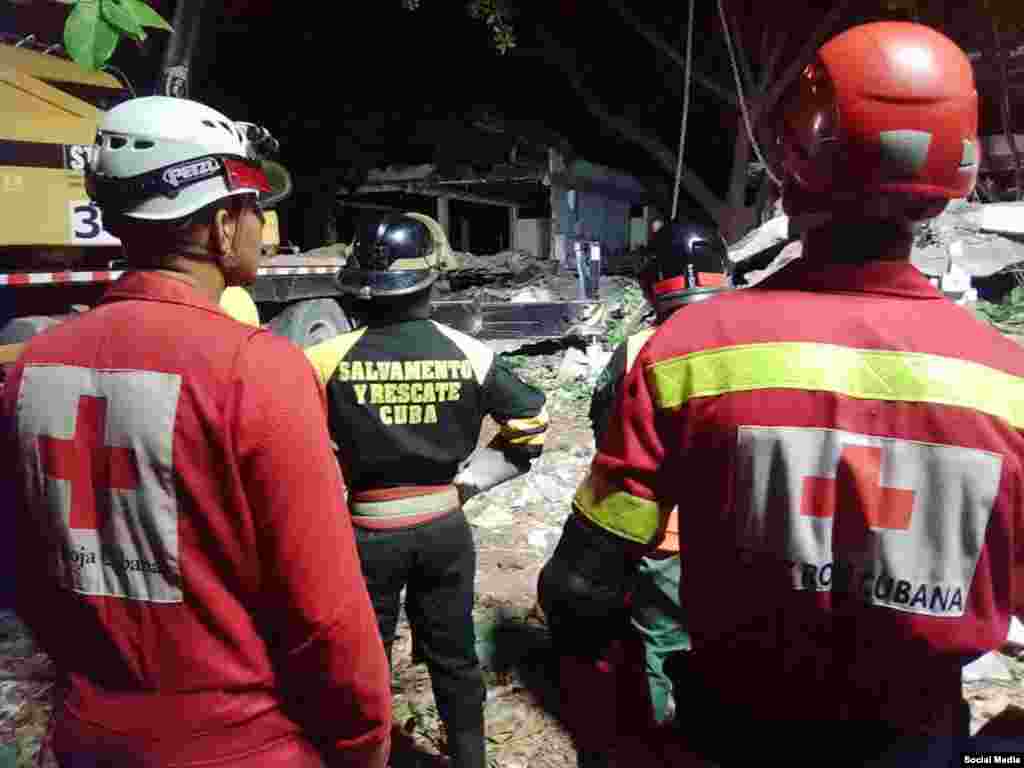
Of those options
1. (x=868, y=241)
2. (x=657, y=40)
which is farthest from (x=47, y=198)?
(x=657, y=40)

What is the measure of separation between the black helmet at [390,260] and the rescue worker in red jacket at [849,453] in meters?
1.59

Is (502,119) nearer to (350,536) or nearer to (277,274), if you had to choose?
(277,274)

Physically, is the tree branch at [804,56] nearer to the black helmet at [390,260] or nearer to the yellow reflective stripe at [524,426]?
the black helmet at [390,260]

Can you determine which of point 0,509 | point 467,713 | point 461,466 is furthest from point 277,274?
point 0,509

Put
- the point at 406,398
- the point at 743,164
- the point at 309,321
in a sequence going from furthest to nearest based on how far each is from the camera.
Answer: the point at 743,164 → the point at 309,321 → the point at 406,398

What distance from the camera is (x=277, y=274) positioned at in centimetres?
740

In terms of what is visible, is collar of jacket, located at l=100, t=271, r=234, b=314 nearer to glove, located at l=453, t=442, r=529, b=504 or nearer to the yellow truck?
glove, located at l=453, t=442, r=529, b=504

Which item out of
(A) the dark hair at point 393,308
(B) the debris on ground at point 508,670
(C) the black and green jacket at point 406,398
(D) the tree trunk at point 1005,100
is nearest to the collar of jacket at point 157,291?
(C) the black and green jacket at point 406,398

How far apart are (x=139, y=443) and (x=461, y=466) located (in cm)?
175

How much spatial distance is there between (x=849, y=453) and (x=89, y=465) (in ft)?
4.12

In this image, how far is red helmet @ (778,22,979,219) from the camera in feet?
3.95

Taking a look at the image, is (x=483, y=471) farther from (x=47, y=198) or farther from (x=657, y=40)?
(x=657, y=40)

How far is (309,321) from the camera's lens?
7.61 m

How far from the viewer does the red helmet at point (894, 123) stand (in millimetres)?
1204
